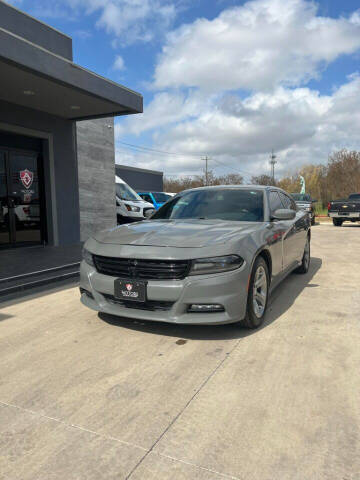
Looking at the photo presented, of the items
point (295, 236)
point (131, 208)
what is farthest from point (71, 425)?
point (131, 208)

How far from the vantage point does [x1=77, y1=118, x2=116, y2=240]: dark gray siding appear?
11.4 m

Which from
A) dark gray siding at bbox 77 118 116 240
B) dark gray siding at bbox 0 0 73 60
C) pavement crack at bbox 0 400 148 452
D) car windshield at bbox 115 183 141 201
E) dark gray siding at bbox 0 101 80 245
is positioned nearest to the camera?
pavement crack at bbox 0 400 148 452

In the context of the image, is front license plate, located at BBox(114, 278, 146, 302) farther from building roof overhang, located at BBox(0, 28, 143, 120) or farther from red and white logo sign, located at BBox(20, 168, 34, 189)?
red and white logo sign, located at BBox(20, 168, 34, 189)

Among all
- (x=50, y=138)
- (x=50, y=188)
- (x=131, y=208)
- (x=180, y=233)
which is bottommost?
(x=180, y=233)

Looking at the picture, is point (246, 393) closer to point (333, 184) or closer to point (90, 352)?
point (90, 352)

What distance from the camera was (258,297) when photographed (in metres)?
3.92

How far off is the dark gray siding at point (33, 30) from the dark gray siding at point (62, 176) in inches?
67.1

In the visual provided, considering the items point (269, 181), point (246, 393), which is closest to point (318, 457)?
point (246, 393)

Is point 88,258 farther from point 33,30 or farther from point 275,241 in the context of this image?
point 33,30

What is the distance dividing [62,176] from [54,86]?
3.28 meters

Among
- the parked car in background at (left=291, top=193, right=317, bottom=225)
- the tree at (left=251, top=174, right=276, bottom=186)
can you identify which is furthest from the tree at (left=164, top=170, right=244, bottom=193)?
the parked car in background at (left=291, top=193, right=317, bottom=225)

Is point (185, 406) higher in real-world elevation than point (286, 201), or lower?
lower

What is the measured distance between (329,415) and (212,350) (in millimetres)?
1189

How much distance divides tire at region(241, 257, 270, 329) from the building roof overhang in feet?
16.2
